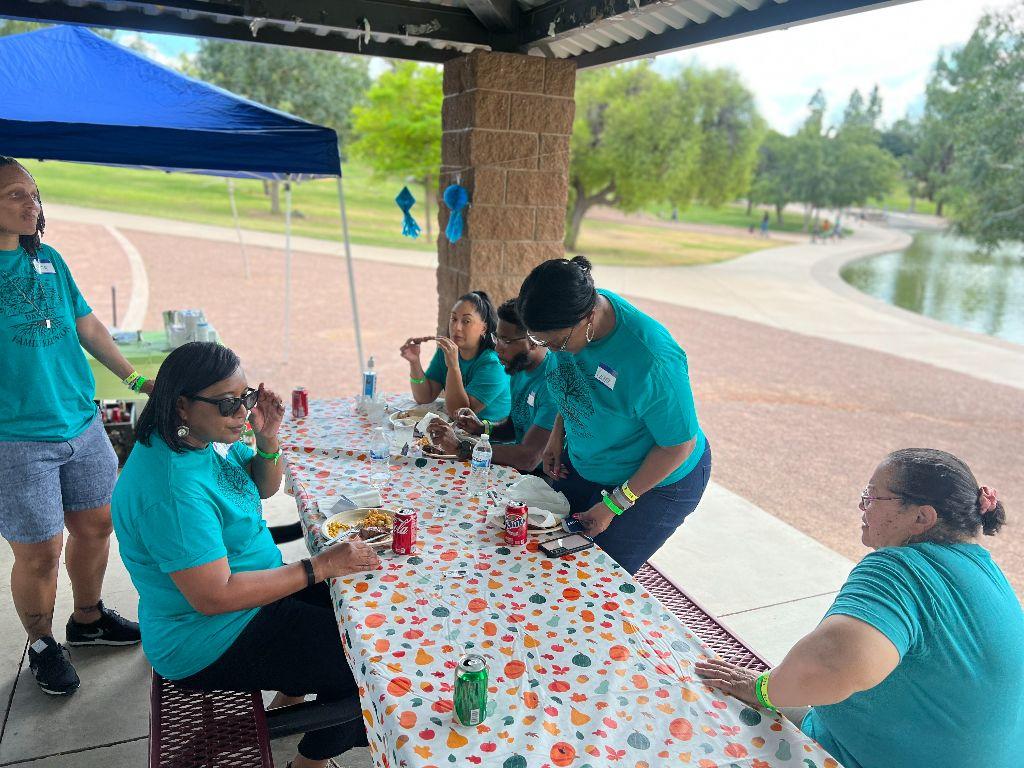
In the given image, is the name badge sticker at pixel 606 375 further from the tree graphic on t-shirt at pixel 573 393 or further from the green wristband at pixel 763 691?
the green wristband at pixel 763 691

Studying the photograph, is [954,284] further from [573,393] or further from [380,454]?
[380,454]

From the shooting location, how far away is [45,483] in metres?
2.89

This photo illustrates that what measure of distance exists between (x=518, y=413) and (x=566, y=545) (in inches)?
53.1

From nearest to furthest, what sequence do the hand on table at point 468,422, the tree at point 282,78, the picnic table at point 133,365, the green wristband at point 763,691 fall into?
the green wristband at point 763,691 → the hand on table at point 468,422 → the picnic table at point 133,365 → the tree at point 282,78

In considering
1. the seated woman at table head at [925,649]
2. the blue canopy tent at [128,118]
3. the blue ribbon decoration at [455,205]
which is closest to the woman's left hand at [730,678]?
the seated woman at table head at [925,649]

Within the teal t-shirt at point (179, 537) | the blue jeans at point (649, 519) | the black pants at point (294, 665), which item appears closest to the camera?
the teal t-shirt at point (179, 537)

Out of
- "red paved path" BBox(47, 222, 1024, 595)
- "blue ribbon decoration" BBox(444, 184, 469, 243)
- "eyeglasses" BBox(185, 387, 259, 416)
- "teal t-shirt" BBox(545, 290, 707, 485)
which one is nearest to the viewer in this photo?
"eyeglasses" BBox(185, 387, 259, 416)

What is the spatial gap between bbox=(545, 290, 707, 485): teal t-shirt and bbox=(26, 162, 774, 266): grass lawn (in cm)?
2201

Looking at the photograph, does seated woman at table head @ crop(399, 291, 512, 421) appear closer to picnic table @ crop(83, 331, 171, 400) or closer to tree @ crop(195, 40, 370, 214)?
picnic table @ crop(83, 331, 171, 400)

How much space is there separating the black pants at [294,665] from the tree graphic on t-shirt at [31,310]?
1563mm

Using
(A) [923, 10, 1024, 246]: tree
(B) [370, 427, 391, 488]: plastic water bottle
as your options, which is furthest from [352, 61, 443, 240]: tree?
(B) [370, 427, 391, 488]: plastic water bottle

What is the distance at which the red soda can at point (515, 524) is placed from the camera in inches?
98.3

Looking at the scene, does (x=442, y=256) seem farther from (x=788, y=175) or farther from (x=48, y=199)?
(x=788, y=175)

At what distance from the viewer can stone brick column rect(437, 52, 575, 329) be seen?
4.91 metres
